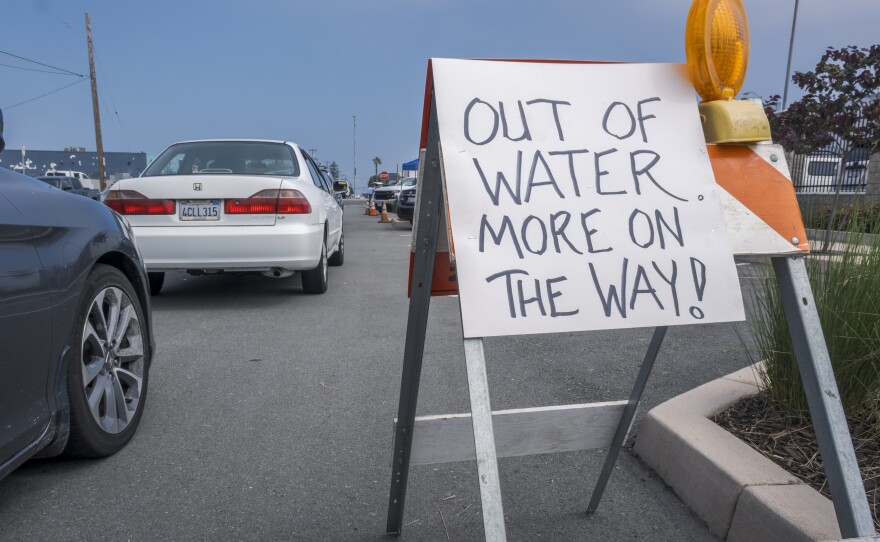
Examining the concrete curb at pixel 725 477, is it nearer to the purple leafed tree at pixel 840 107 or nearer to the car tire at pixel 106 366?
the car tire at pixel 106 366

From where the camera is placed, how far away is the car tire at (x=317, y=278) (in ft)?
23.1

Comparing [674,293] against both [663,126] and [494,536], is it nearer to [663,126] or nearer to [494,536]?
[663,126]

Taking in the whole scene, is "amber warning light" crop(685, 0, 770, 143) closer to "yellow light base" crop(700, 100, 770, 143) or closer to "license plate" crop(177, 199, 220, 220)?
"yellow light base" crop(700, 100, 770, 143)

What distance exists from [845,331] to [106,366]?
307 cm

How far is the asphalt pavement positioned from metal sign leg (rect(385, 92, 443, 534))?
50cm

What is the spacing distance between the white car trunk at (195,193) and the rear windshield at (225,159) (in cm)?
58

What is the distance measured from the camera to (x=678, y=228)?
162 cm

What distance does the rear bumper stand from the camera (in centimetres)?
614

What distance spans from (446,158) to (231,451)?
86.3 inches

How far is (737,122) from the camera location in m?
1.69

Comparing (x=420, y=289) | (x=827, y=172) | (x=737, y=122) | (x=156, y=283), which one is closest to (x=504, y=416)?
(x=420, y=289)

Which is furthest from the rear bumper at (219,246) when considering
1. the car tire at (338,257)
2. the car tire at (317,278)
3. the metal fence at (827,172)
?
the metal fence at (827,172)

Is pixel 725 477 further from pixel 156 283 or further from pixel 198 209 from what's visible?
pixel 156 283

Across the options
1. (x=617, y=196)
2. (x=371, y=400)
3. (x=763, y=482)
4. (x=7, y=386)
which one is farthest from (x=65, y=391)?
(x=763, y=482)
